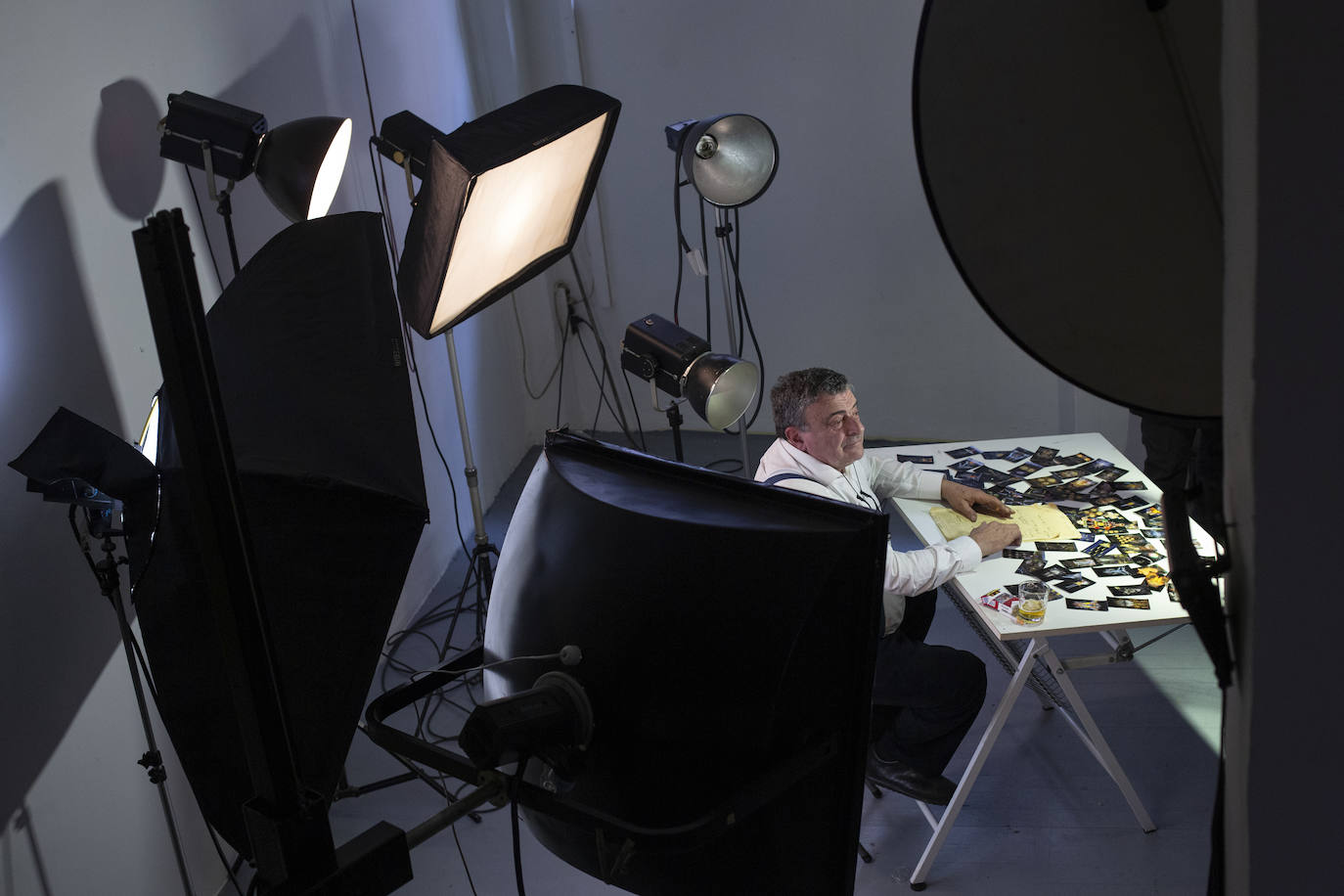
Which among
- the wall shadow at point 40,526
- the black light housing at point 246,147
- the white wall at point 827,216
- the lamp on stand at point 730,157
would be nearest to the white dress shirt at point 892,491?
the lamp on stand at point 730,157

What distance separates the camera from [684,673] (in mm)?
762

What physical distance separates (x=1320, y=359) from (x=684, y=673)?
0.43m

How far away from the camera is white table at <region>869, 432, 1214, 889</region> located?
7.85 ft

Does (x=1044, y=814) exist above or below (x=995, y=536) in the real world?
below

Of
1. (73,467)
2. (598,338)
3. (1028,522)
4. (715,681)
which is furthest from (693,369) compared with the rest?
(598,338)

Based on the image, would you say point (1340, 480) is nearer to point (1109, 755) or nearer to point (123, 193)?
point (1109, 755)

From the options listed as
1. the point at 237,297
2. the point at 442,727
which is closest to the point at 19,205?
the point at 237,297

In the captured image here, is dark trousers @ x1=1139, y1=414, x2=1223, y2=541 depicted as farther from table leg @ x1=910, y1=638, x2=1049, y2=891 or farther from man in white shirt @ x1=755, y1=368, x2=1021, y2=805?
table leg @ x1=910, y1=638, x2=1049, y2=891

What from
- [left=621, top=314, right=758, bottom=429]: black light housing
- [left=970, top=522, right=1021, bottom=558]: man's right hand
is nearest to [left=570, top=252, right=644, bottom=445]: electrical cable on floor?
[left=621, top=314, right=758, bottom=429]: black light housing

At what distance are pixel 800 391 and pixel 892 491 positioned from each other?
1.64ft

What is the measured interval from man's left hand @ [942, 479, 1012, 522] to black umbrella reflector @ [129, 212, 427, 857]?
2104 mm

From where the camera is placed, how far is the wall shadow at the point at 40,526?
2084 millimetres

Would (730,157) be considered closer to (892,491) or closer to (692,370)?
(692,370)

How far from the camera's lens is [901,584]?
258cm
